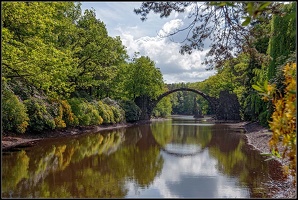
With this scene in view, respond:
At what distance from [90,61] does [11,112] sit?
1297cm

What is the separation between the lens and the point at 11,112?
48.2 ft

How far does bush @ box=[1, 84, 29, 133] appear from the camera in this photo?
14.5 m

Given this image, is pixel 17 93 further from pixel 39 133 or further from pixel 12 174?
pixel 12 174

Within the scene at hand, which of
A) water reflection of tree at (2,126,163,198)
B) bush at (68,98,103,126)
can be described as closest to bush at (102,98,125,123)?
bush at (68,98,103,126)

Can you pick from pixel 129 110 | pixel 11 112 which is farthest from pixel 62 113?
pixel 129 110

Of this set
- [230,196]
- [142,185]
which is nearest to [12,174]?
[142,185]

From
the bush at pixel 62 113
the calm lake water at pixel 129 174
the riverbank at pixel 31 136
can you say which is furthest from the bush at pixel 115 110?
the calm lake water at pixel 129 174

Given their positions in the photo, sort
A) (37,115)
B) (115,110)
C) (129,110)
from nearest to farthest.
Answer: (37,115)
(115,110)
(129,110)

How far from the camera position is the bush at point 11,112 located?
47.5 ft

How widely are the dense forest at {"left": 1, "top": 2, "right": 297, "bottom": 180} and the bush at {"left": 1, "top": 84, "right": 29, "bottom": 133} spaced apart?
4 centimetres

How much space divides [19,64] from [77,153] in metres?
4.43

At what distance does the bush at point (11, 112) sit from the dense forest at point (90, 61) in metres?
0.04

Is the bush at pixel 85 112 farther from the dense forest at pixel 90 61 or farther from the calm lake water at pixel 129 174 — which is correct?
the calm lake water at pixel 129 174

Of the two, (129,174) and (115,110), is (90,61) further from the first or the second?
(129,174)
